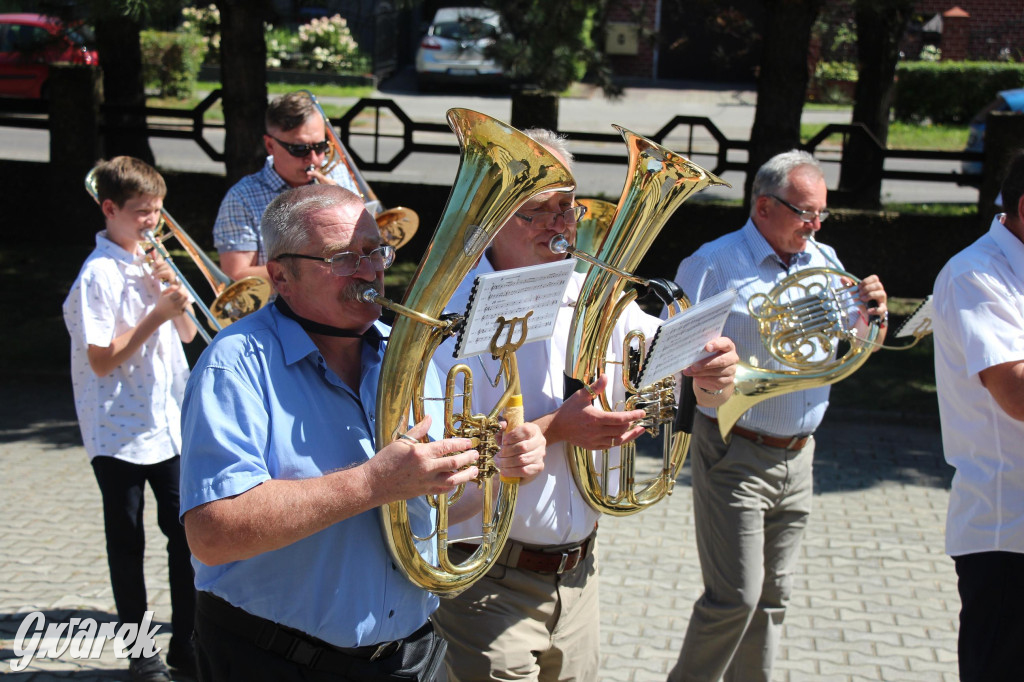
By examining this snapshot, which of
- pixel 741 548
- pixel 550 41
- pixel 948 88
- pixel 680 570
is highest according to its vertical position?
pixel 550 41

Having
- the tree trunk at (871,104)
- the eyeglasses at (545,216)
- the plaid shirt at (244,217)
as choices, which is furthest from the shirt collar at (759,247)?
the tree trunk at (871,104)

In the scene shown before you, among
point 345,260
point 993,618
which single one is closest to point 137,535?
point 345,260

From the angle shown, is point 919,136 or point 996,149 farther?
point 919,136

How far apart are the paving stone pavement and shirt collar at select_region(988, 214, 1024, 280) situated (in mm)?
1989

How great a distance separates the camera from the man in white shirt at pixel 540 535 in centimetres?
295

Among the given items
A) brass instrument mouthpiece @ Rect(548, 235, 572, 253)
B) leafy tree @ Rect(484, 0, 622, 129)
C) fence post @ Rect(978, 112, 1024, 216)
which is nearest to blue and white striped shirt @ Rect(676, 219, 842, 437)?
brass instrument mouthpiece @ Rect(548, 235, 572, 253)

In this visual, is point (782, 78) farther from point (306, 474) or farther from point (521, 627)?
point (306, 474)

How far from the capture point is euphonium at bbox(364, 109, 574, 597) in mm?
2342

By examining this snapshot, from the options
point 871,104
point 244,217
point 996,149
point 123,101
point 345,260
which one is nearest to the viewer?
point 345,260

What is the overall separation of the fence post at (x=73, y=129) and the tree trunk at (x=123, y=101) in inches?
6.1

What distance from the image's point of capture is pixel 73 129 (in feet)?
36.0

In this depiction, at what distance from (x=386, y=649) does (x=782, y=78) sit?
7.78m

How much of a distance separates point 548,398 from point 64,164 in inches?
380

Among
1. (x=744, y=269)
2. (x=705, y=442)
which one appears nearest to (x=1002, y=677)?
(x=705, y=442)
